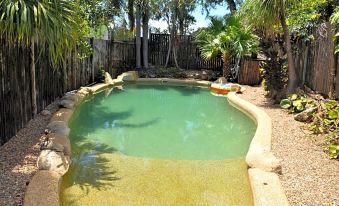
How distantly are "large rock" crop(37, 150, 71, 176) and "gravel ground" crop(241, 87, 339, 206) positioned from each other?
94.2 inches

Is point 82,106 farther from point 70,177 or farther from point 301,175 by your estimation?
point 301,175

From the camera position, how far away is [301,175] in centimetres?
394

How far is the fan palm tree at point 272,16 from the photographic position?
796 cm

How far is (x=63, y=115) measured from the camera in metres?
6.40

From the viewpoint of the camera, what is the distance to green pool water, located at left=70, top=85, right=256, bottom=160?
538cm

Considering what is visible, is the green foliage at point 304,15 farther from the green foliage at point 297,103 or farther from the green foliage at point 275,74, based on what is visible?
the green foliage at point 297,103

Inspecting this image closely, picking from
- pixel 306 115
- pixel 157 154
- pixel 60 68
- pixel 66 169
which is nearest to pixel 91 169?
pixel 66 169

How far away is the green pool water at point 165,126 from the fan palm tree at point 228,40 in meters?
2.53

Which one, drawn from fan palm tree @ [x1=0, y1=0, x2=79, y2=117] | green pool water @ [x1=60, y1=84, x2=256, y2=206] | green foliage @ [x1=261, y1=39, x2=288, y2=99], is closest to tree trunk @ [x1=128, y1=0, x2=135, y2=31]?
green pool water @ [x1=60, y1=84, x2=256, y2=206]

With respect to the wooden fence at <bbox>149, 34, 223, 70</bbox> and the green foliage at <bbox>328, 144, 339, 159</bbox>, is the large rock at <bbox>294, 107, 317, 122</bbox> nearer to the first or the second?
the green foliage at <bbox>328, 144, 339, 159</bbox>

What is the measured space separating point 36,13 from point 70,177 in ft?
6.29

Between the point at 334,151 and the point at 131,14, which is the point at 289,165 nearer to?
the point at 334,151

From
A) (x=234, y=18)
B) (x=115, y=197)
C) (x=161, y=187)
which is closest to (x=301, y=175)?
(x=161, y=187)

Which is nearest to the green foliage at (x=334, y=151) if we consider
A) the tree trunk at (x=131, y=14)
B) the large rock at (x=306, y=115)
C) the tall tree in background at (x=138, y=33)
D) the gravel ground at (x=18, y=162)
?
the large rock at (x=306, y=115)
